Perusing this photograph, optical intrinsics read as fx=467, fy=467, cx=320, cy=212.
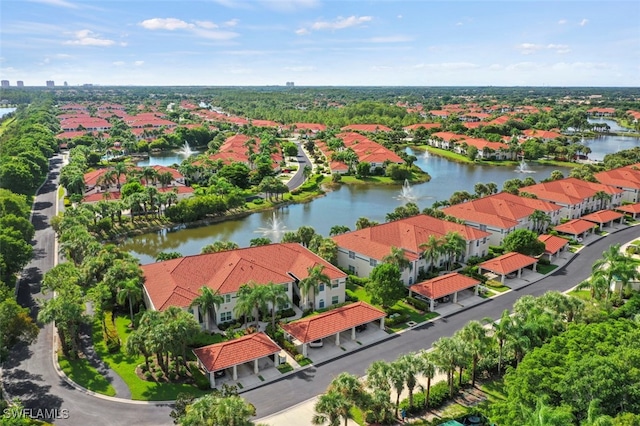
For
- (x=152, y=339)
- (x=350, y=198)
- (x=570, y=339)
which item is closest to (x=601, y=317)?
(x=570, y=339)

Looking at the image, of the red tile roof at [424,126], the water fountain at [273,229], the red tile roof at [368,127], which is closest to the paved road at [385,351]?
the water fountain at [273,229]

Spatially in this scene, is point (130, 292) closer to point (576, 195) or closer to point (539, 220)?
point (539, 220)

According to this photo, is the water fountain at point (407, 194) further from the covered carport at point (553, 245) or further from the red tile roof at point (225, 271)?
the red tile roof at point (225, 271)

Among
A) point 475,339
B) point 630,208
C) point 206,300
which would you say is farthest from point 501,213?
point 206,300

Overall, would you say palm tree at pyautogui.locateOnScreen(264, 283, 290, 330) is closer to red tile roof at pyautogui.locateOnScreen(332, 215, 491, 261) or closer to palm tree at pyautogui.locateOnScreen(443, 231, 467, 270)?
red tile roof at pyautogui.locateOnScreen(332, 215, 491, 261)

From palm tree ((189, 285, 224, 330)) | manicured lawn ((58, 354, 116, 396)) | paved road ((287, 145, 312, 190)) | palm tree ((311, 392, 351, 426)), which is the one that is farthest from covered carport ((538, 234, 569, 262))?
paved road ((287, 145, 312, 190))

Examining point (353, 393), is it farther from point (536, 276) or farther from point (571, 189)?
point (571, 189)
